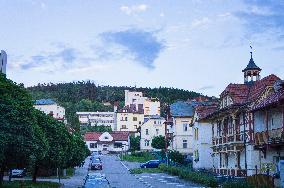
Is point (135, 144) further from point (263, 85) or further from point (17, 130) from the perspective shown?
point (17, 130)

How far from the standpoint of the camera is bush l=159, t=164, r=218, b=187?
127 ft

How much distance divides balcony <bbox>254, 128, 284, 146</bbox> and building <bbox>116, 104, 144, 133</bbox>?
365ft

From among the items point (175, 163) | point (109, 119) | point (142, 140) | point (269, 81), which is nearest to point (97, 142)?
point (142, 140)

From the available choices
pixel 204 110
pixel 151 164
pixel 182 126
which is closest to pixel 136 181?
pixel 204 110

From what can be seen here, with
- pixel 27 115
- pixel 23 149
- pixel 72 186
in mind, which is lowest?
A: pixel 72 186

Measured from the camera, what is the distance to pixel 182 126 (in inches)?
2943

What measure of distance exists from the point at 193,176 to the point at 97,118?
409 ft

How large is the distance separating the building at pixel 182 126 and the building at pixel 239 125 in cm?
2311

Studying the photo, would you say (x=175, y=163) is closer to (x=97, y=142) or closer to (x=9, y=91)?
(x=9, y=91)

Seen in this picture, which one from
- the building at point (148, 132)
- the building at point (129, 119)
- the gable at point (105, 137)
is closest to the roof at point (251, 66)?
the building at point (148, 132)

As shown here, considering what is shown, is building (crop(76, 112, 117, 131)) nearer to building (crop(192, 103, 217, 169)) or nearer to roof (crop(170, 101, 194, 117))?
roof (crop(170, 101, 194, 117))

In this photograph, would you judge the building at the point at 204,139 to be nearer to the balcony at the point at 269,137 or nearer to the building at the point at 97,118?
the balcony at the point at 269,137

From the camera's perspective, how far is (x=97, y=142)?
5074 inches

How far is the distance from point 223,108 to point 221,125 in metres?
3.99
